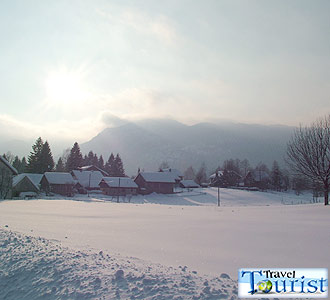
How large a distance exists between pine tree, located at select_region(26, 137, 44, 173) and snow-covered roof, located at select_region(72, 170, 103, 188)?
1067cm

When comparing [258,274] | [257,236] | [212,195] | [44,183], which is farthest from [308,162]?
[44,183]

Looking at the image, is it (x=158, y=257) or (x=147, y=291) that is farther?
(x=158, y=257)

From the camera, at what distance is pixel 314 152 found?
28156 millimetres

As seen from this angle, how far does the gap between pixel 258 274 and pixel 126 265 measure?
3.22 metres

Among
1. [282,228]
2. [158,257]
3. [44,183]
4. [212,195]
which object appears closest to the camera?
[158,257]

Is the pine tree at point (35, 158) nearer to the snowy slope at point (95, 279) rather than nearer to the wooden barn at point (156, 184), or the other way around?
the wooden barn at point (156, 184)

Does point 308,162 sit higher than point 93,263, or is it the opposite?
point 308,162

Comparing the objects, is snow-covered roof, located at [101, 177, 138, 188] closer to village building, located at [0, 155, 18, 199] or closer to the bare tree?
village building, located at [0, 155, 18, 199]

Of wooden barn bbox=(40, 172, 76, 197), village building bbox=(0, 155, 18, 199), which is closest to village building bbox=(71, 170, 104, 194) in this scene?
wooden barn bbox=(40, 172, 76, 197)

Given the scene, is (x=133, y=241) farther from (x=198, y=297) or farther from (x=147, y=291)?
(x=198, y=297)

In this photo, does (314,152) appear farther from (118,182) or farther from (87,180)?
(87,180)

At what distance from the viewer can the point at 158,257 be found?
757 centimetres

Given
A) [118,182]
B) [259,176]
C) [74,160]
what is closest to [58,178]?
[118,182]

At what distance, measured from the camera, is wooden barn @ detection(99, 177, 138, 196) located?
231ft
